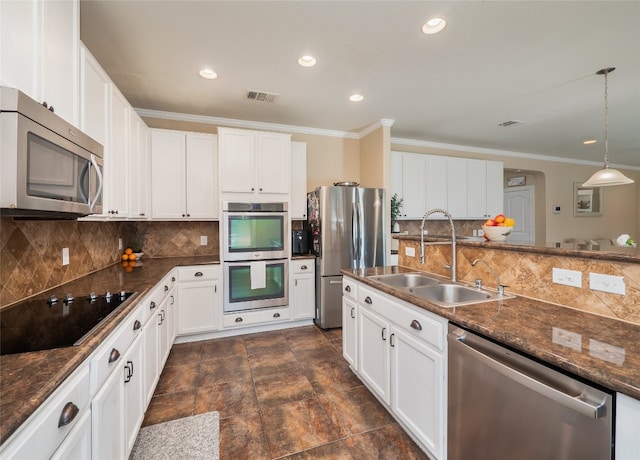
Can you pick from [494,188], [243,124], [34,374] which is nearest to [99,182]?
[34,374]

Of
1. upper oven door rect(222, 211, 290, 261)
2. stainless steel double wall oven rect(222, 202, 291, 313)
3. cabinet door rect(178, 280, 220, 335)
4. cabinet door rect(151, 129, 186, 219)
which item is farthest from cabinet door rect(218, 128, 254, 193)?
cabinet door rect(178, 280, 220, 335)

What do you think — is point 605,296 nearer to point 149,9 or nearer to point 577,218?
point 149,9

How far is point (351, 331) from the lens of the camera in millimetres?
2316

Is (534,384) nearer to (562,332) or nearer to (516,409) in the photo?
(516,409)

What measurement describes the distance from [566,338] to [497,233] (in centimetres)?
91

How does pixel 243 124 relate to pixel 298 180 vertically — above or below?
above

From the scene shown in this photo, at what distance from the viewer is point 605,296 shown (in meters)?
1.23

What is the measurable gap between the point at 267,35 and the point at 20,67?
1.50 m

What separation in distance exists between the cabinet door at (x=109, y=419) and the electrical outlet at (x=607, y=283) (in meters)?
2.16

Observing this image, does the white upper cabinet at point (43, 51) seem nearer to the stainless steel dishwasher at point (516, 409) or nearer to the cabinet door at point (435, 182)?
the stainless steel dishwasher at point (516, 409)

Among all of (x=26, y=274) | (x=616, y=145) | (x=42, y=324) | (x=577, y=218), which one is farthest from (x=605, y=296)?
(x=577, y=218)

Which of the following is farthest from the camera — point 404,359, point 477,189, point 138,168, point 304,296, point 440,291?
point 477,189

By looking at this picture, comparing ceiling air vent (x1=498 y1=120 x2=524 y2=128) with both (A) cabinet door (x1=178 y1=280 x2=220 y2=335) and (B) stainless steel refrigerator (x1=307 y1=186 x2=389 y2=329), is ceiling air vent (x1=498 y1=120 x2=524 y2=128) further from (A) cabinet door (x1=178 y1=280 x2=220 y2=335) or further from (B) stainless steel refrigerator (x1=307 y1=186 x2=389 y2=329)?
(A) cabinet door (x1=178 y1=280 x2=220 y2=335)

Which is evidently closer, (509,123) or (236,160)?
(236,160)
